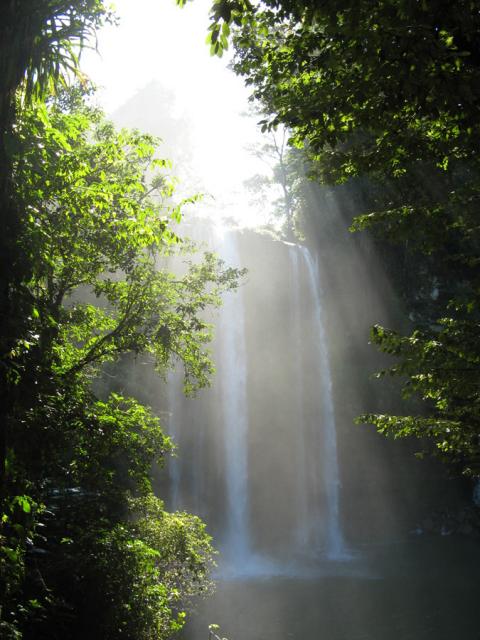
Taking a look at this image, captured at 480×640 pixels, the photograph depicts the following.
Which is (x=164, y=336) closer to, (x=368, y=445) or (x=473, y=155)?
(x=473, y=155)

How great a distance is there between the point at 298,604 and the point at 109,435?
444 inches

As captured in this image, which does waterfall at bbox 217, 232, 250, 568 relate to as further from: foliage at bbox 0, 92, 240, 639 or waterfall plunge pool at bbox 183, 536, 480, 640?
foliage at bbox 0, 92, 240, 639

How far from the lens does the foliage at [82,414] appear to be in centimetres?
480

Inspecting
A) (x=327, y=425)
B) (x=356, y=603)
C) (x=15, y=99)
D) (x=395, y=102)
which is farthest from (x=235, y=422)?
(x=395, y=102)

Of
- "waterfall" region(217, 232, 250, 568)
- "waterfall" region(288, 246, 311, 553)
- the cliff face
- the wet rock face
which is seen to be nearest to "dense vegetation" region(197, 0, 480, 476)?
"waterfall" region(217, 232, 250, 568)

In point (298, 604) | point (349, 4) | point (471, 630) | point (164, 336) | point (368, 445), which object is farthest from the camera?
point (368, 445)

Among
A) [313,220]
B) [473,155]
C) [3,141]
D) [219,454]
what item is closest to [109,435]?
[3,141]

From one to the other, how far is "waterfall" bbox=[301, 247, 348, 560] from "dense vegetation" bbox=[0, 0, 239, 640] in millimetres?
14263

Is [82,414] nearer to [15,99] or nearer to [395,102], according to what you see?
[15,99]

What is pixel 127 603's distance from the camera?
22.5ft

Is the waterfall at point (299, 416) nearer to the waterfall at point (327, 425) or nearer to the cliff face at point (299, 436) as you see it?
the cliff face at point (299, 436)

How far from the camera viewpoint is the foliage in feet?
15.7

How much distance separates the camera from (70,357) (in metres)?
8.82

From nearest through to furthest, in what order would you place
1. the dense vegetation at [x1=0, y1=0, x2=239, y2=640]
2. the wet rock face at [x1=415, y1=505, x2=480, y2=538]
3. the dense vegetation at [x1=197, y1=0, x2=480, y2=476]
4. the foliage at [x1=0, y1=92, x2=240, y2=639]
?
the dense vegetation at [x1=197, y1=0, x2=480, y2=476] < the dense vegetation at [x1=0, y1=0, x2=239, y2=640] < the foliage at [x1=0, y1=92, x2=240, y2=639] < the wet rock face at [x1=415, y1=505, x2=480, y2=538]
